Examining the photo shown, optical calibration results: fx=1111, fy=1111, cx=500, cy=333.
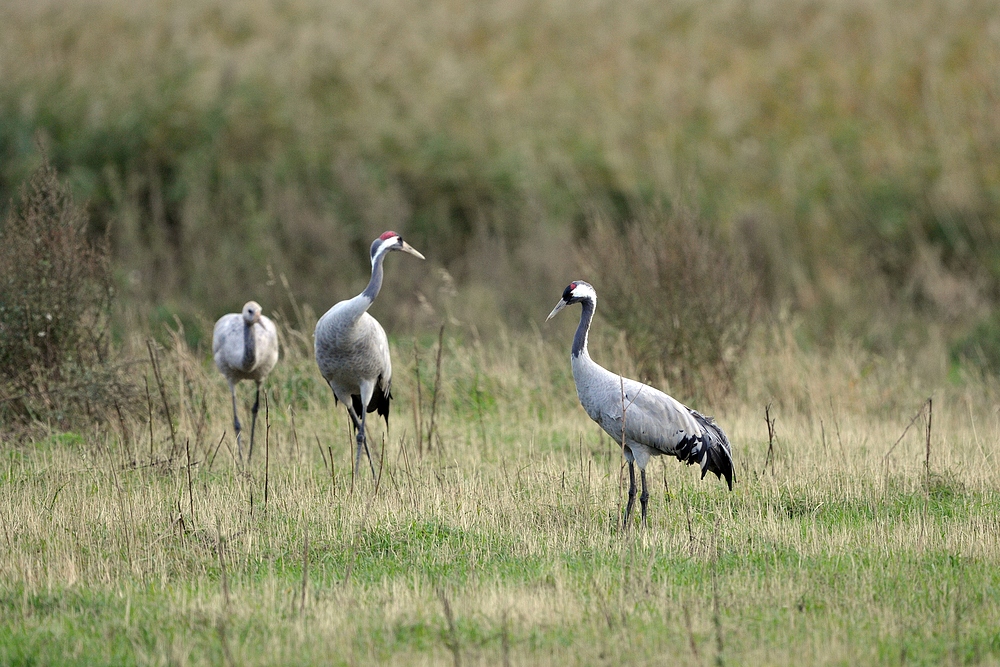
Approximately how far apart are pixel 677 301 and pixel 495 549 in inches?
186

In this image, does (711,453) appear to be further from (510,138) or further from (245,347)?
(510,138)

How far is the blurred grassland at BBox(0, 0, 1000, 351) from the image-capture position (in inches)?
589

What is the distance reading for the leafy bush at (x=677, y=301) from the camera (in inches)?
399

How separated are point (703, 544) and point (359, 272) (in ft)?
31.1

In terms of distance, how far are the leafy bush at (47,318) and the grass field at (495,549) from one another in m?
0.38

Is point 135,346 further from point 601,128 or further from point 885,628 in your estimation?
point 601,128

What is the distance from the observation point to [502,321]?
13.5 metres

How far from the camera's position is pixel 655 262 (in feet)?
33.5

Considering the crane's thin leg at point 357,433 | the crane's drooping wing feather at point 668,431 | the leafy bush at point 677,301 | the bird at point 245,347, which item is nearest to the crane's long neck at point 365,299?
the crane's thin leg at point 357,433

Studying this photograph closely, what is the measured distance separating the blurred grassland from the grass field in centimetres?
564

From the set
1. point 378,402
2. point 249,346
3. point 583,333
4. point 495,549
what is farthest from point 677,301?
point 495,549

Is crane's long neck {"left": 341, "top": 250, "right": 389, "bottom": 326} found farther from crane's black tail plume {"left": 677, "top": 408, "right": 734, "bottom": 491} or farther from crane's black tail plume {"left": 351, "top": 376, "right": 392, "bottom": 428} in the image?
crane's black tail plume {"left": 677, "top": 408, "right": 734, "bottom": 491}

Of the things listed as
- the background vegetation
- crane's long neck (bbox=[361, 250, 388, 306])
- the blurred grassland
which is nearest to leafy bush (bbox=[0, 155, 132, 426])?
the background vegetation

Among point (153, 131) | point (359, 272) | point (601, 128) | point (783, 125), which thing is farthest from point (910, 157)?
point (153, 131)
